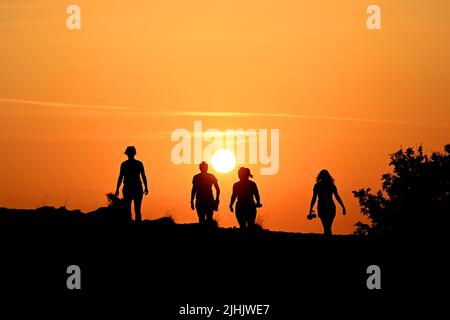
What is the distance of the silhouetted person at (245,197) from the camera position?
959 inches

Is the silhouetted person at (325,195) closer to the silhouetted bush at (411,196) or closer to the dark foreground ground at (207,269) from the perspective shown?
the dark foreground ground at (207,269)

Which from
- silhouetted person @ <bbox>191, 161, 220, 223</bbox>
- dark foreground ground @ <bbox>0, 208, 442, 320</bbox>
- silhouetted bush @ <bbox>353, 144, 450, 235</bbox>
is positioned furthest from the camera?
silhouetted bush @ <bbox>353, 144, 450, 235</bbox>

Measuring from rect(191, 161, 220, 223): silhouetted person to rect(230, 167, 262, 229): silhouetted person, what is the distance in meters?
0.76

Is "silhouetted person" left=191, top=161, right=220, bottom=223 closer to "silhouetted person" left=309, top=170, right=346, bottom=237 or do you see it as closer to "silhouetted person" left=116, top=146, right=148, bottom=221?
"silhouetted person" left=116, top=146, right=148, bottom=221

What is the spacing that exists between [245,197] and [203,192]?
1.28m

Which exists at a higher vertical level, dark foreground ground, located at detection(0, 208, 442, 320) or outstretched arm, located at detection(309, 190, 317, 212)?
outstretched arm, located at detection(309, 190, 317, 212)

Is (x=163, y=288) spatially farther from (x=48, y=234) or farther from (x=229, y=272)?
(x=48, y=234)

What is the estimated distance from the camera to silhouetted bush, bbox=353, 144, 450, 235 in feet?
191

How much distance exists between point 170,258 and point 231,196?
395cm

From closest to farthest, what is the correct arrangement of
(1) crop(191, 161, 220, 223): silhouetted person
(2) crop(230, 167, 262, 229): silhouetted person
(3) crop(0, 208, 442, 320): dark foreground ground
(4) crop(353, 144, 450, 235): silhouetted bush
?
(3) crop(0, 208, 442, 320): dark foreground ground, (2) crop(230, 167, 262, 229): silhouetted person, (1) crop(191, 161, 220, 223): silhouetted person, (4) crop(353, 144, 450, 235): silhouetted bush

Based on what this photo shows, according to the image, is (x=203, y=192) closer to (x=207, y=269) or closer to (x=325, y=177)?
(x=325, y=177)

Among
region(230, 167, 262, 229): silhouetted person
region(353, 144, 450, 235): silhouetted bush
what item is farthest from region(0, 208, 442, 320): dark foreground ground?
region(353, 144, 450, 235): silhouetted bush

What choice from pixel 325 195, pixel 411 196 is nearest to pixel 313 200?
pixel 325 195

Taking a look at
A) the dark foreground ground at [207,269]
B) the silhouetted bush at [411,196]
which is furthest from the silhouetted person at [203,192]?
the silhouetted bush at [411,196]
